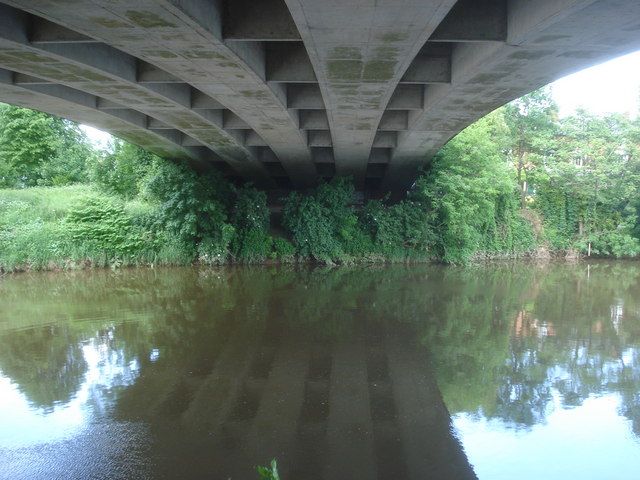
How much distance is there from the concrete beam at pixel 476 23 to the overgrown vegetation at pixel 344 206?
14.4 metres

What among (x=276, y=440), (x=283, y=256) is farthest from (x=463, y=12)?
(x=283, y=256)

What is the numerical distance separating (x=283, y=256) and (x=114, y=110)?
1124 cm

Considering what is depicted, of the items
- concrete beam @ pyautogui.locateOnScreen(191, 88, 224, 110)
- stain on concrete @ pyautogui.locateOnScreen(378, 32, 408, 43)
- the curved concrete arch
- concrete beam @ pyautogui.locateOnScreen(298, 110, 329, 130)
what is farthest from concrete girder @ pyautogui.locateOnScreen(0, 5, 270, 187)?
stain on concrete @ pyautogui.locateOnScreen(378, 32, 408, 43)

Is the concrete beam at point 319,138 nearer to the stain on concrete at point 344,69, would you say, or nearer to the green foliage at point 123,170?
the stain on concrete at point 344,69

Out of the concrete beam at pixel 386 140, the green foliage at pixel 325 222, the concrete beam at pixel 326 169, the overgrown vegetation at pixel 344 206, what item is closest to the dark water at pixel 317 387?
the concrete beam at pixel 386 140

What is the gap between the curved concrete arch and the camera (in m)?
11.0

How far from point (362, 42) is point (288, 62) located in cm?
242

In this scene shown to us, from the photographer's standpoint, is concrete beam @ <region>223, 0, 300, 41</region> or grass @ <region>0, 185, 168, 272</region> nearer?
concrete beam @ <region>223, 0, 300, 41</region>

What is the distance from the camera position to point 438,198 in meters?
22.1

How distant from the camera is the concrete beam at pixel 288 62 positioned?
933 centimetres

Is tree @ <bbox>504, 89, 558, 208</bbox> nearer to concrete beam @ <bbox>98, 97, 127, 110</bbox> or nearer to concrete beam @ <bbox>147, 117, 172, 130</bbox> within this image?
concrete beam @ <bbox>147, 117, 172, 130</bbox>

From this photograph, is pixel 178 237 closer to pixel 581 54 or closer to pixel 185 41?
pixel 185 41

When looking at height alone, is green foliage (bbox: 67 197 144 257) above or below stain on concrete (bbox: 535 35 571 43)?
below

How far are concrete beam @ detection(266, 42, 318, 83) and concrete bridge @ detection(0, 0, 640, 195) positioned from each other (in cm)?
2
